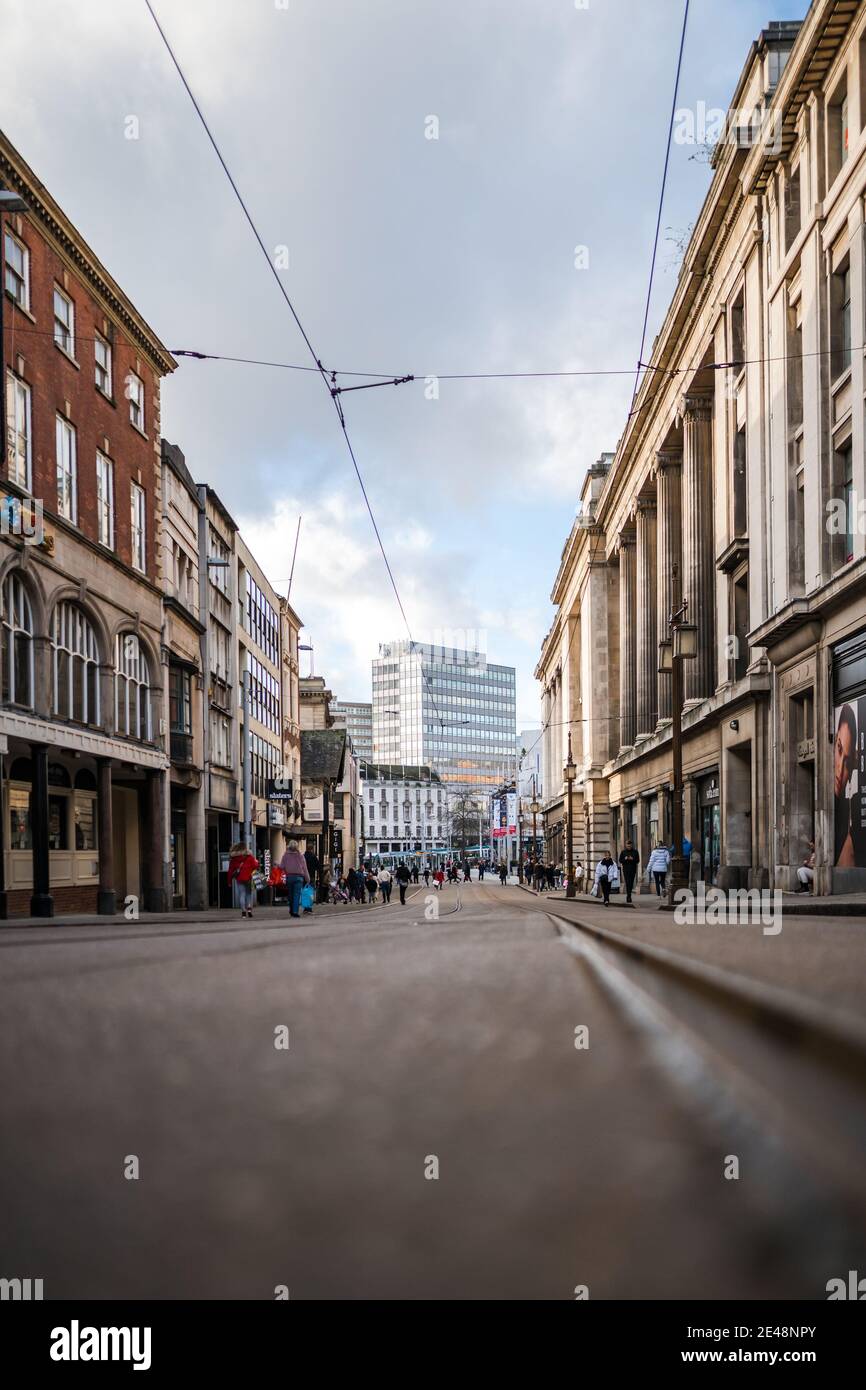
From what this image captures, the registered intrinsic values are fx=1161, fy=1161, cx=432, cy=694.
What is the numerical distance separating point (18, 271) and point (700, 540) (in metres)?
23.1

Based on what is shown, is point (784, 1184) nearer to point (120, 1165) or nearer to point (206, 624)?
point (120, 1165)

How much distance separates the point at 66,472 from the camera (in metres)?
25.2

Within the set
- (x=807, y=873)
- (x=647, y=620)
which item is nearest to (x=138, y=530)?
(x=807, y=873)

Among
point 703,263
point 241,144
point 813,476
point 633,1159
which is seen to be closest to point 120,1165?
point 633,1159

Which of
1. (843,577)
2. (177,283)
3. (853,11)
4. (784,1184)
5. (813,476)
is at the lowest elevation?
(784,1184)

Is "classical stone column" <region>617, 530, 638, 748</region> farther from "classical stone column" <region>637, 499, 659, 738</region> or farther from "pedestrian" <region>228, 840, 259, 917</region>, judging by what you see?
"pedestrian" <region>228, 840, 259, 917</region>

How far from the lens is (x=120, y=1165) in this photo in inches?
39.3

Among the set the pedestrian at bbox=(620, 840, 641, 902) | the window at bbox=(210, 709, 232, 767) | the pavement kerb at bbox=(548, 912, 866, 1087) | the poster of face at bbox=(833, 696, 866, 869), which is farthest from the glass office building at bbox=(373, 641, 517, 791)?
the pavement kerb at bbox=(548, 912, 866, 1087)

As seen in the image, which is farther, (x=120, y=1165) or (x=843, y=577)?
(x=843, y=577)

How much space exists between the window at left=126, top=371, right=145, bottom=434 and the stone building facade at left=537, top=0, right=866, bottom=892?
13.7 m

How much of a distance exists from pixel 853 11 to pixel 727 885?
1993 centimetres

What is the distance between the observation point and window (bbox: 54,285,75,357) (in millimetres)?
25156

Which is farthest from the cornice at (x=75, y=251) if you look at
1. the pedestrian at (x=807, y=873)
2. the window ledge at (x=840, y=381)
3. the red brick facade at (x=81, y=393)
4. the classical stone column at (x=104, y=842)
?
the pedestrian at (x=807, y=873)

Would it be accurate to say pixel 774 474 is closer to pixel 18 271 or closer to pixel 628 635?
pixel 18 271
